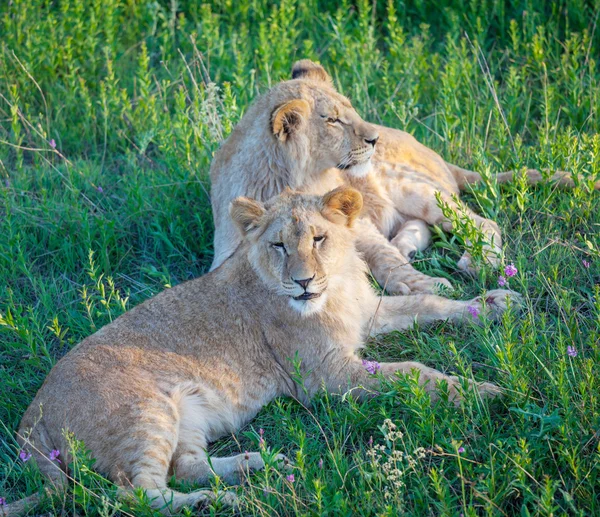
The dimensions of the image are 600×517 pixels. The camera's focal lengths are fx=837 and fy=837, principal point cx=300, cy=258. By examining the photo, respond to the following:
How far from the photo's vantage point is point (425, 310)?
4496 mm

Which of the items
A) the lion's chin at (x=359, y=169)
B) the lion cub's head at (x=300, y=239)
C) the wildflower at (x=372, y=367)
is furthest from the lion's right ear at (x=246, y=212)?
the lion's chin at (x=359, y=169)

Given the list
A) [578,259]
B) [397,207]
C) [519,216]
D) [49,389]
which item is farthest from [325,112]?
[49,389]

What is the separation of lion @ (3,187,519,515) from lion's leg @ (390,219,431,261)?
0.75 meters

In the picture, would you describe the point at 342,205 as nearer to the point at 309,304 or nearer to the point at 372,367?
the point at 309,304

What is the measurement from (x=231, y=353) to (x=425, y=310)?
3.49 ft

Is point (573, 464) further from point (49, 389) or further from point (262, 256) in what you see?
point (49, 389)

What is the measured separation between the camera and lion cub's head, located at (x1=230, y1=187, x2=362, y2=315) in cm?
400

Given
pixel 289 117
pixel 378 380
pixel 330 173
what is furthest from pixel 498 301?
pixel 289 117

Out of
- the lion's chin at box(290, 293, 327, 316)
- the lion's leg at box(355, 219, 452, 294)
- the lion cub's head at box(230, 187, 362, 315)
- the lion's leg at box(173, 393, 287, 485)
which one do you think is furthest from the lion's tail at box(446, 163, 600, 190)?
the lion's leg at box(173, 393, 287, 485)

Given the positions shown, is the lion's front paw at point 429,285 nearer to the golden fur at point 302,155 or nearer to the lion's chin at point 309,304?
the golden fur at point 302,155

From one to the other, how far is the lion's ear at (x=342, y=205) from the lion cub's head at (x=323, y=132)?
0.88 m

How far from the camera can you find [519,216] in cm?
498

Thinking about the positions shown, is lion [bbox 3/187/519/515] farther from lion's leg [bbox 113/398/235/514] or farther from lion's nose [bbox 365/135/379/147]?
lion's nose [bbox 365/135/379/147]

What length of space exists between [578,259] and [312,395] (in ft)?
5.38
